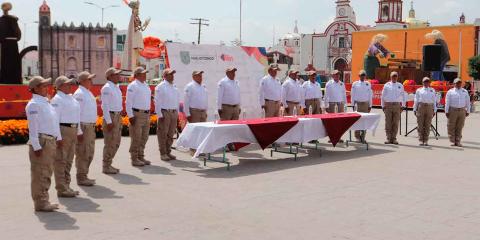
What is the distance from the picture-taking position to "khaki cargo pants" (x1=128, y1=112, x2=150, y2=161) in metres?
9.99

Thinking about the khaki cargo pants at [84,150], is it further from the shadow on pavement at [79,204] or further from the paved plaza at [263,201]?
the shadow on pavement at [79,204]

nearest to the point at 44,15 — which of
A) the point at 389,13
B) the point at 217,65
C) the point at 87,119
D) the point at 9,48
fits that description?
the point at 389,13

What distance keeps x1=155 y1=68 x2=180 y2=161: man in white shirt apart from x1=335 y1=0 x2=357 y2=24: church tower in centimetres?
7298

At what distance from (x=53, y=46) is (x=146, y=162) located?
6341 cm

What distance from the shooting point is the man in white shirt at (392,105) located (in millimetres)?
14023

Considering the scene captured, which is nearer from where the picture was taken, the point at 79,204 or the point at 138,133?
the point at 79,204

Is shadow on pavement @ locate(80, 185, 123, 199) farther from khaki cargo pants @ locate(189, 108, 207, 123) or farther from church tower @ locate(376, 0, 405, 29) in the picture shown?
church tower @ locate(376, 0, 405, 29)

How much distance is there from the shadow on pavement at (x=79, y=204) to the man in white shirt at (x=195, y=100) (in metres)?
4.19

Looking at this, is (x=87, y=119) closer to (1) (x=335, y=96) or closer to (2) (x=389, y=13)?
(1) (x=335, y=96)

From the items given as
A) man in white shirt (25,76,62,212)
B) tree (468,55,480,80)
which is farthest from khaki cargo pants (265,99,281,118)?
tree (468,55,480,80)

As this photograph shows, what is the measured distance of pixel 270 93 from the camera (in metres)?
13.2

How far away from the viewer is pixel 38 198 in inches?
262

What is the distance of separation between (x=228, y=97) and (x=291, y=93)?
2.15 meters

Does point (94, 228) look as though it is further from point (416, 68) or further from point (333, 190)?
point (416, 68)
